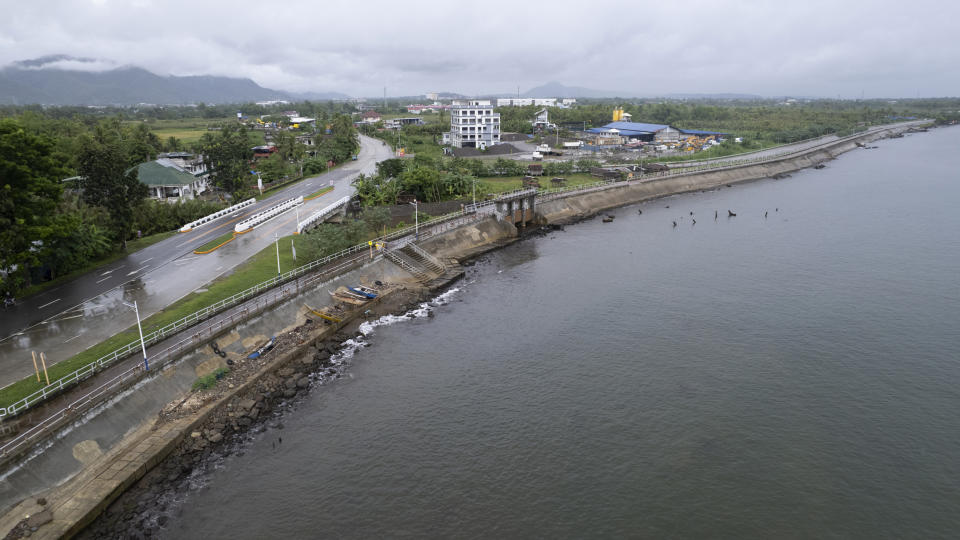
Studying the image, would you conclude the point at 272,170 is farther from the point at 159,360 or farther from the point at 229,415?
the point at 229,415

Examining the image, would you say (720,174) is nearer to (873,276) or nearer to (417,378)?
(873,276)

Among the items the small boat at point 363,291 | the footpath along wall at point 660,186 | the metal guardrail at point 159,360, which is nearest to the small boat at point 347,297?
the small boat at point 363,291

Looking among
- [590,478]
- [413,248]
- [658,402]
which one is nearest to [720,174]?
[413,248]

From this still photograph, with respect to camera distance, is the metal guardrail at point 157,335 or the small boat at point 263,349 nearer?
the metal guardrail at point 157,335

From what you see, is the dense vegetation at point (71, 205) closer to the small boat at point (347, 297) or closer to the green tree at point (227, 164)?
the green tree at point (227, 164)

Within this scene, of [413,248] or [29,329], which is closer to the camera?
[29,329]

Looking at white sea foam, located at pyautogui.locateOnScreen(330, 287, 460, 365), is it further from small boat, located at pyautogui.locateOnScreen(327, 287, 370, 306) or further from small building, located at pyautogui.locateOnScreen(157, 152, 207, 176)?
small building, located at pyautogui.locateOnScreen(157, 152, 207, 176)

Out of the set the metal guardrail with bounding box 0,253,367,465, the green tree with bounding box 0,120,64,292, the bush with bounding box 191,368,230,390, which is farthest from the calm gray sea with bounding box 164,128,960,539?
the green tree with bounding box 0,120,64,292
